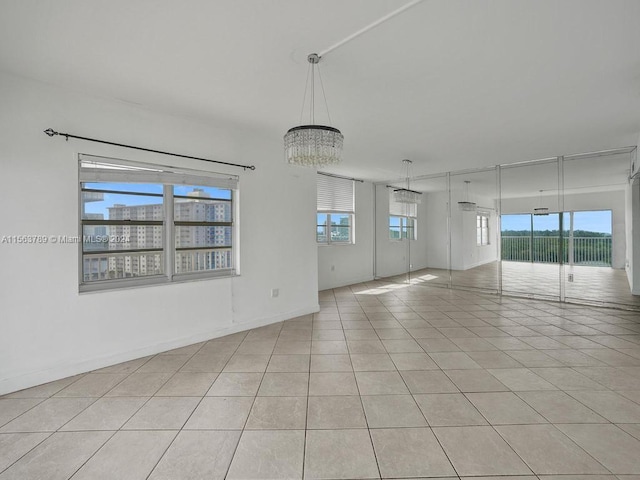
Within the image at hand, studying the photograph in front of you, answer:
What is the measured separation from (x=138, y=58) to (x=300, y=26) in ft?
4.12

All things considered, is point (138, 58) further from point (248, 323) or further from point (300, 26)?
point (248, 323)

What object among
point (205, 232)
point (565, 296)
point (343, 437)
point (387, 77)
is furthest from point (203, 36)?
point (565, 296)

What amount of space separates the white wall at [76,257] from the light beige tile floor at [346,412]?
234 millimetres

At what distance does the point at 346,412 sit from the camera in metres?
2.15

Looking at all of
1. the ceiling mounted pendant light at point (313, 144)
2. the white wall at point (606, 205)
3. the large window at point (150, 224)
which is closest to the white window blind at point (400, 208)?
the white wall at point (606, 205)

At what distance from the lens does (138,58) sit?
227cm

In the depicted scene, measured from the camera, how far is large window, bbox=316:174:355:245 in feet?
21.2

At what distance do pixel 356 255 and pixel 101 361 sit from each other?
5.35m

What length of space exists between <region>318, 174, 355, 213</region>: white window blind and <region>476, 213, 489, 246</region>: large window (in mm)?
4422

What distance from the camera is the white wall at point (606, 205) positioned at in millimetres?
6301

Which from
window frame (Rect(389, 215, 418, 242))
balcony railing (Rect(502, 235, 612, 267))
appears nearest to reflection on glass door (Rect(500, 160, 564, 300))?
balcony railing (Rect(502, 235, 612, 267))

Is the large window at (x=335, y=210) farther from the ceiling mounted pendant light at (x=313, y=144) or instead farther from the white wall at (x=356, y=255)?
the ceiling mounted pendant light at (x=313, y=144)

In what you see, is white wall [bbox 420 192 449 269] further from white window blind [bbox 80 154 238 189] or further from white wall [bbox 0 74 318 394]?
white window blind [bbox 80 154 238 189]

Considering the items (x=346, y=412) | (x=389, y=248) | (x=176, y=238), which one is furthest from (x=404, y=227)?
(x=346, y=412)
